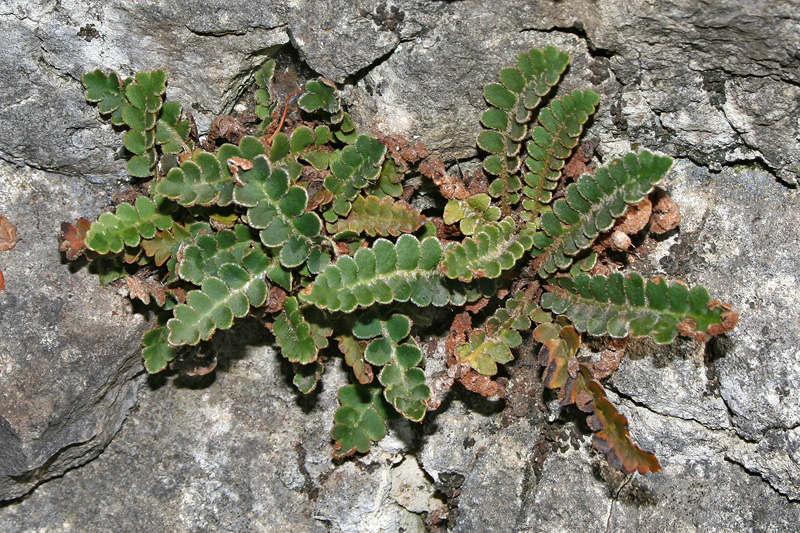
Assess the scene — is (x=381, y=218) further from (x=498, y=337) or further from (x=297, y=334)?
(x=498, y=337)

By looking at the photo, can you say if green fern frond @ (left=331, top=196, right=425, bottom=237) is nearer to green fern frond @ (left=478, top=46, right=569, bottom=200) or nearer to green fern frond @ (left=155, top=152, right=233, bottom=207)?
green fern frond @ (left=478, top=46, right=569, bottom=200)

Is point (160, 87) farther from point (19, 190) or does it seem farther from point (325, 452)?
point (325, 452)

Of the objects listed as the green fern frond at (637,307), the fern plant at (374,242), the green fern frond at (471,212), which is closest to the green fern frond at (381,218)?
A: the fern plant at (374,242)

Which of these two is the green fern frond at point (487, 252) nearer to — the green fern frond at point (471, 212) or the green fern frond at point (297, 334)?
the green fern frond at point (471, 212)

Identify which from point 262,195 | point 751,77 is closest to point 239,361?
point 262,195

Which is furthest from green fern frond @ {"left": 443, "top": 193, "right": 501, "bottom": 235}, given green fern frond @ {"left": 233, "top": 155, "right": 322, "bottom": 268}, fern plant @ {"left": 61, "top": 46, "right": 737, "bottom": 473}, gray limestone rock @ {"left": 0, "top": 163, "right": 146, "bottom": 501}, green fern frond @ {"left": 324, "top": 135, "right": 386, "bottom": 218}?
gray limestone rock @ {"left": 0, "top": 163, "right": 146, "bottom": 501}

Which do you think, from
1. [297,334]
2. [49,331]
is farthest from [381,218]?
[49,331]
